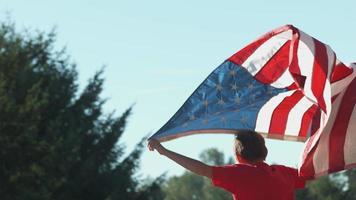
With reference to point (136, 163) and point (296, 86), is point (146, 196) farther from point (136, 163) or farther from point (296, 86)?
point (296, 86)

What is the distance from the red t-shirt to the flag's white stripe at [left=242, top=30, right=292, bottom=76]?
1356 millimetres

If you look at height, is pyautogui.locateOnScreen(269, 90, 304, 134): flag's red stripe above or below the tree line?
below

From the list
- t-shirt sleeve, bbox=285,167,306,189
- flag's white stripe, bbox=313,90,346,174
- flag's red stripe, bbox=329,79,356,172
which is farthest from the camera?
flag's red stripe, bbox=329,79,356,172

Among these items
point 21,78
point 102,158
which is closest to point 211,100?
point 21,78

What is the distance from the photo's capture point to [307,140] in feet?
23.1

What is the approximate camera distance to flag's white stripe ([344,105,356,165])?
285 inches

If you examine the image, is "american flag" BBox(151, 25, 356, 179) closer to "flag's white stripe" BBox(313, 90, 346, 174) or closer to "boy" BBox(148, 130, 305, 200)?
"flag's white stripe" BBox(313, 90, 346, 174)

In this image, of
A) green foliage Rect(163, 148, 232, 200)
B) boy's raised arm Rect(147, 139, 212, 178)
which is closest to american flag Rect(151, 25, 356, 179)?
boy's raised arm Rect(147, 139, 212, 178)

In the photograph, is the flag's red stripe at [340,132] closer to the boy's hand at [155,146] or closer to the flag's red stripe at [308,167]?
the flag's red stripe at [308,167]

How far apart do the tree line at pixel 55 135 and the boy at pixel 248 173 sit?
906 inches

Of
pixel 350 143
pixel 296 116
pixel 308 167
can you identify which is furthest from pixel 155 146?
pixel 350 143

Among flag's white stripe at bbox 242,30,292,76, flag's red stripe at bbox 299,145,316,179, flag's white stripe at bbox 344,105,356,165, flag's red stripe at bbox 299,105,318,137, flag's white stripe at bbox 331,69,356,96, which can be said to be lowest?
flag's red stripe at bbox 299,145,316,179

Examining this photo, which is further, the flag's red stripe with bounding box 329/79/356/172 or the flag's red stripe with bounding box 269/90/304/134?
the flag's red stripe with bounding box 269/90/304/134

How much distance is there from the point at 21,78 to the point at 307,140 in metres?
26.2
